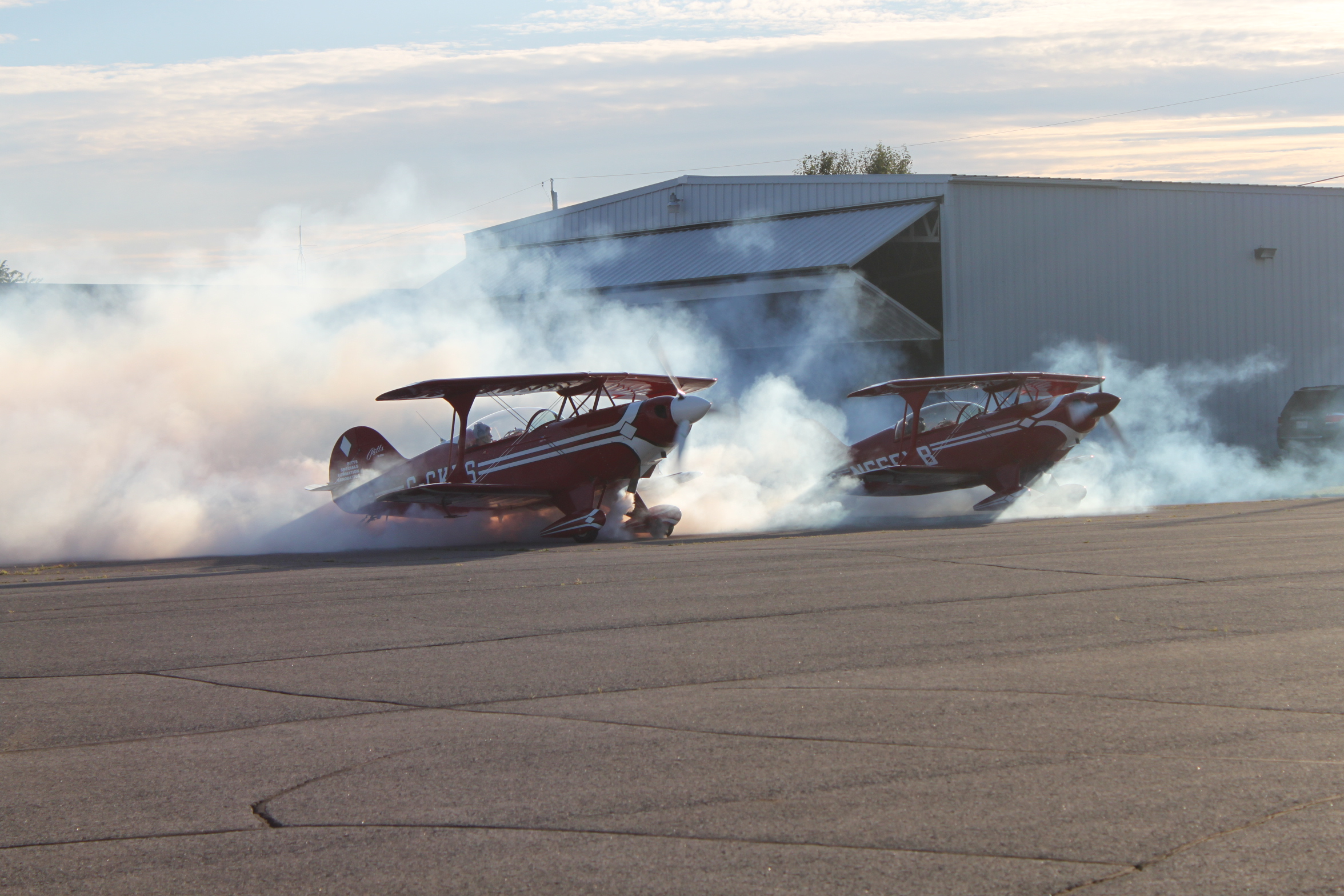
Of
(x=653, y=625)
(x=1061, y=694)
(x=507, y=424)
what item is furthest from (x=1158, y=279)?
(x=1061, y=694)

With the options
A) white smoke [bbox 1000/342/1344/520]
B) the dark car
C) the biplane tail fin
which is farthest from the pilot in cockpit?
the dark car

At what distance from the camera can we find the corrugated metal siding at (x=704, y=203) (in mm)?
29547

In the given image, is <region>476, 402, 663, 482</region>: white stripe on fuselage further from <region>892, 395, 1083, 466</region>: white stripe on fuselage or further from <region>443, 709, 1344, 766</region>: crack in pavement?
<region>443, 709, 1344, 766</region>: crack in pavement

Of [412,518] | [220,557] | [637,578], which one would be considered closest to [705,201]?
[412,518]

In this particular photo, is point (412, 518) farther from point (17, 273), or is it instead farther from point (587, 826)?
point (17, 273)

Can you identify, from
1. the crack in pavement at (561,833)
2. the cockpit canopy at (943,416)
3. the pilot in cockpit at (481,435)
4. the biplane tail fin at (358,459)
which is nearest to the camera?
the crack in pavement at (561,833)

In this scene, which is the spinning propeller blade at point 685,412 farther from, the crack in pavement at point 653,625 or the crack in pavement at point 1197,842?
the crack in pavement at point 1197,842

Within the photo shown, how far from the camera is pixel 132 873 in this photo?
3951 mm

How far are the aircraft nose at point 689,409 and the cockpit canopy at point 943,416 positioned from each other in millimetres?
5976

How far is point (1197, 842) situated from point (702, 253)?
94.7ft

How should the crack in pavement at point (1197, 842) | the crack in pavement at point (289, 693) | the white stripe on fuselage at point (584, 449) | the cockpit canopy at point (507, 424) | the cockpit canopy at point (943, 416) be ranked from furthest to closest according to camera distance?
the cockpit canopy at point (943, 416)
the cockpit canopy at point (507, 424)
the white stripe on fuselage at point (584, 449)
the crack in pavement at point (289, 693)
the crack in pavement at point (1197, 842)

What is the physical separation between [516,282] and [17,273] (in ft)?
132

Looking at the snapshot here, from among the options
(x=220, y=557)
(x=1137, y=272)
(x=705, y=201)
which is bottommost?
(x=220, y=557)

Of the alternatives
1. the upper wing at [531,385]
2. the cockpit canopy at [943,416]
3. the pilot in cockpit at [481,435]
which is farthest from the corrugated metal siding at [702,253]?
the pilot in cockpit at [481,435]
